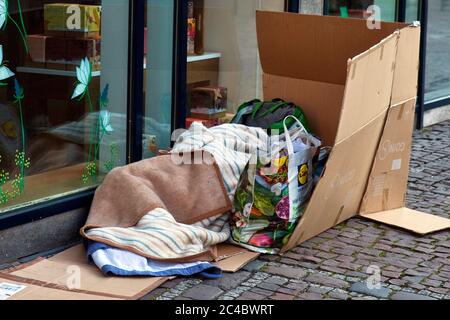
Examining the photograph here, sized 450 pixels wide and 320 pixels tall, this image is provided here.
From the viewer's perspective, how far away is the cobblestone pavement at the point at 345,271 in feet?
15.8

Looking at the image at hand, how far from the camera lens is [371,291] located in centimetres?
487

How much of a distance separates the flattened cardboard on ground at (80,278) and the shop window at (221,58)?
5.01 feet

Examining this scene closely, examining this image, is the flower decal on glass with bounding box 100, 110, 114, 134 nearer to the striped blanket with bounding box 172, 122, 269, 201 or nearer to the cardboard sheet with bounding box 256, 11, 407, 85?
the striped blanket with bounding box 172, 122, 269, 201

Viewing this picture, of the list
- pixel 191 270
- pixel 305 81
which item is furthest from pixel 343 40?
pixel 191 270

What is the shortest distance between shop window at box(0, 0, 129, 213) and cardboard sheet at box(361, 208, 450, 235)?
5.61 ft

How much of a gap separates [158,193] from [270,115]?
3.26 feet

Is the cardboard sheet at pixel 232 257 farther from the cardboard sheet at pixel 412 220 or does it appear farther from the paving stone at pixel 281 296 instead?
the cardboard sheet at pixel 412 220

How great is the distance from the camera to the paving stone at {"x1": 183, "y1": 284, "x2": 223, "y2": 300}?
4703 millimetres

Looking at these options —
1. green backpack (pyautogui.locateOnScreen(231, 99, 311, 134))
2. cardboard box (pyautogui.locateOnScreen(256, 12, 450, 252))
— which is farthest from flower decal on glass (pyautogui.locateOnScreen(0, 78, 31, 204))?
cardboard box (pyautogui.locateOnScreen(256, 12, 450, 252))

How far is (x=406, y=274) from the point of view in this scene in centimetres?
516

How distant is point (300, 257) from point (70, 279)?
1.31 metres
